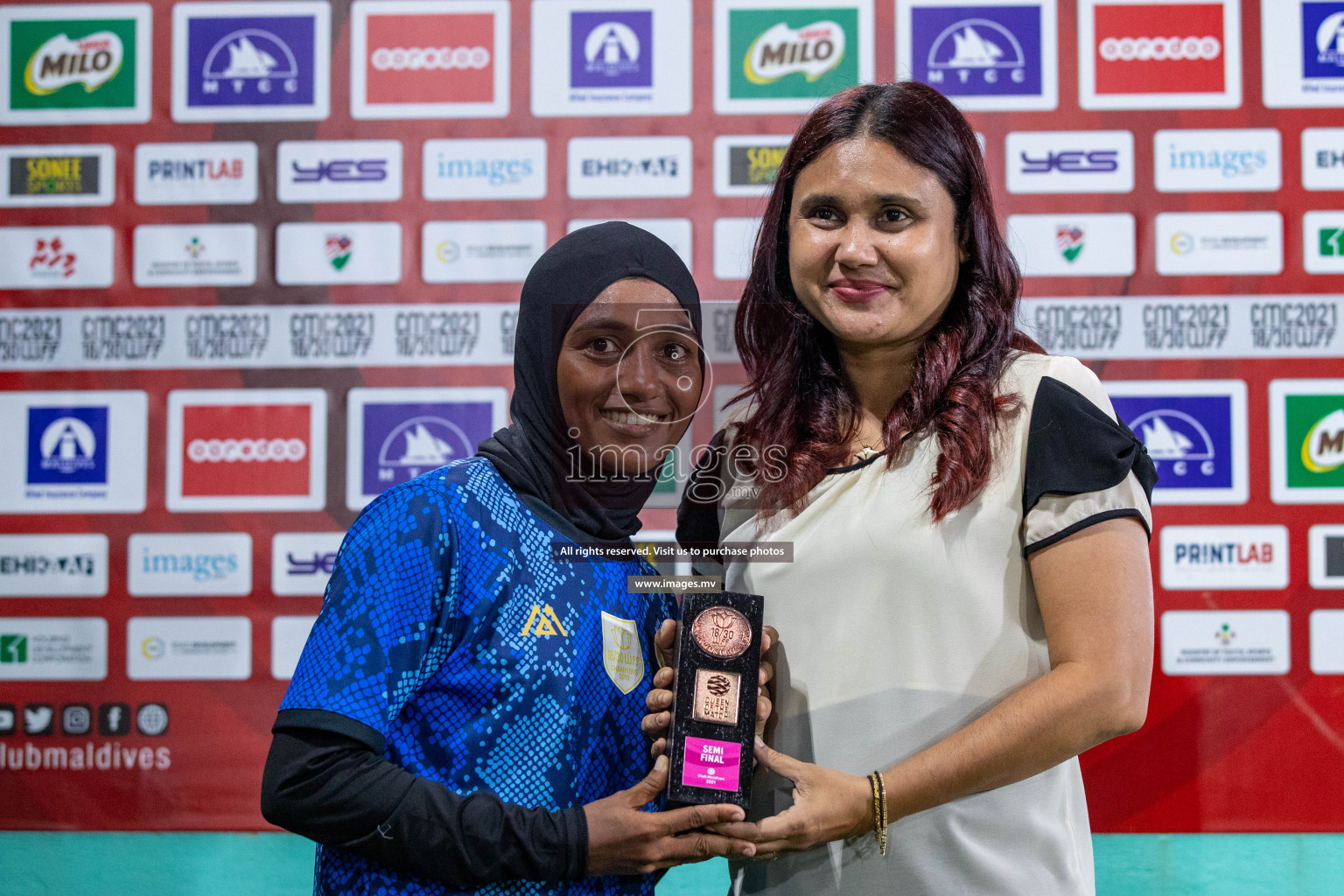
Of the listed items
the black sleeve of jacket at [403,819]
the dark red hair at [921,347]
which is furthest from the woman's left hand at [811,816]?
the dark red hair at [921,347]

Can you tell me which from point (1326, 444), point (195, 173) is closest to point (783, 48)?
point (195, 173)

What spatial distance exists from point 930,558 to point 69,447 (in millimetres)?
2520

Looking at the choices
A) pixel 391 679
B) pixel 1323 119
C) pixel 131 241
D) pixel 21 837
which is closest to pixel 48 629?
pixel 21 837

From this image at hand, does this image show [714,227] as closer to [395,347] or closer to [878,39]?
[878,39]

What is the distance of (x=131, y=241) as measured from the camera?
103 inches

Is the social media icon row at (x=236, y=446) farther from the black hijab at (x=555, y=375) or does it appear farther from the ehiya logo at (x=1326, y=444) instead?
the ehiya logo at (x=1326, y=444)

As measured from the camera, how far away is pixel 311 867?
241 centimetres

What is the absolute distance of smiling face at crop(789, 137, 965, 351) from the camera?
1.17 meters

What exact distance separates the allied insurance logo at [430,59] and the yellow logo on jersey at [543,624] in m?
1.85

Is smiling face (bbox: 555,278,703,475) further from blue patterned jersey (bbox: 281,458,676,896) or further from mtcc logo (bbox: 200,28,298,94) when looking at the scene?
mtcc logo (bbox: 200,28,298,94)

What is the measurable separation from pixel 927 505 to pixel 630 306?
1.51 feet

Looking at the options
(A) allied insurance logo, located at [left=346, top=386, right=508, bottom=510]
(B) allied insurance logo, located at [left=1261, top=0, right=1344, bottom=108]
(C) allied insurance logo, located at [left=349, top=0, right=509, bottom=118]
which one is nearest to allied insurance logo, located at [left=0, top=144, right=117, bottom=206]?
(C) allied insurance logo, located at [left=349, top=0, right=509, bottom=118]

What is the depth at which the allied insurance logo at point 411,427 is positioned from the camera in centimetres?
254

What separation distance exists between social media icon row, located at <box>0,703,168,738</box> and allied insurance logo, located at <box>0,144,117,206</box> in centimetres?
144
